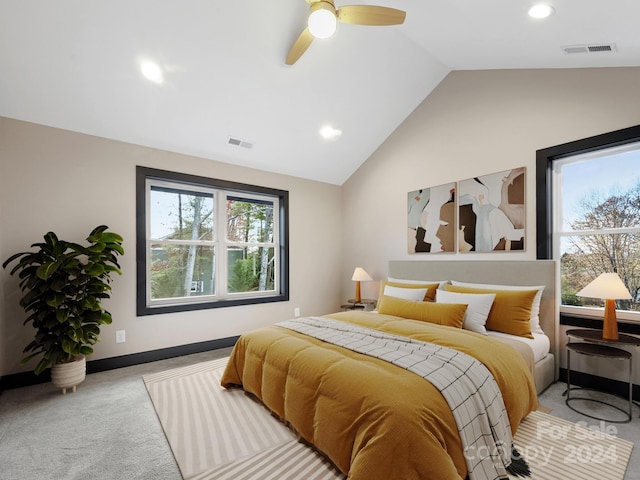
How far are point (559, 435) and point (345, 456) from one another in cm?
155

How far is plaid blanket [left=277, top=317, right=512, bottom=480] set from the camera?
1527mm

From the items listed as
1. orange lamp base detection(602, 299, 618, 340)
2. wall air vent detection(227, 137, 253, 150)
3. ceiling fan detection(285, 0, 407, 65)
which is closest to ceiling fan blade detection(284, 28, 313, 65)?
ceiling fan detection(285, 0, 407, 65)

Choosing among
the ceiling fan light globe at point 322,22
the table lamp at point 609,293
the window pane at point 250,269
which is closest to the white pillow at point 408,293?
the table lamp at point 609,293

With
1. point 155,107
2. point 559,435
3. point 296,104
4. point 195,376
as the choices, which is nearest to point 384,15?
point 296,104

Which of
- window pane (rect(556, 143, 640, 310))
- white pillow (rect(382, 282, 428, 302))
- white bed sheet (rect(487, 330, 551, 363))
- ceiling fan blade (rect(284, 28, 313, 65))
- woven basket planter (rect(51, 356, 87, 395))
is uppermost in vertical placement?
ceiling fan blade (rect(284, 28, 313, 65))

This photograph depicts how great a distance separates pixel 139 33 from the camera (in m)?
2.51

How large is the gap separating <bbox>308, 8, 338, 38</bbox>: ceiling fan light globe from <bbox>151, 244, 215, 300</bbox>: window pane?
2914mm

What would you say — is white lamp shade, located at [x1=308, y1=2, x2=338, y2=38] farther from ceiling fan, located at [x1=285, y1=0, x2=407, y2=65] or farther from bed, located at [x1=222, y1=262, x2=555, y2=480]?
bed, located at [x1=222, y1=262, x2=555, y2=480]

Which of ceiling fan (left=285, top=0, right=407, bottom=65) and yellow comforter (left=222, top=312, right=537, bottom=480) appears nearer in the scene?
yellow comforter (left=222, top=312, right=537, bottom=480)

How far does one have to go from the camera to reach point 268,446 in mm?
A: 1930

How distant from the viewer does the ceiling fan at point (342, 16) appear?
204 centimetres

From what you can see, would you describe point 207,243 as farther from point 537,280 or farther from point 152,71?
point 537,280

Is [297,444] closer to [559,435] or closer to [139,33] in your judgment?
[559,435]

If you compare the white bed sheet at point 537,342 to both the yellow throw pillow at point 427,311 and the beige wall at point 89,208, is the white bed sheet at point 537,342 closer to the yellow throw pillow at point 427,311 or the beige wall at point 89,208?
the yellow throw pillow at point 427,311
